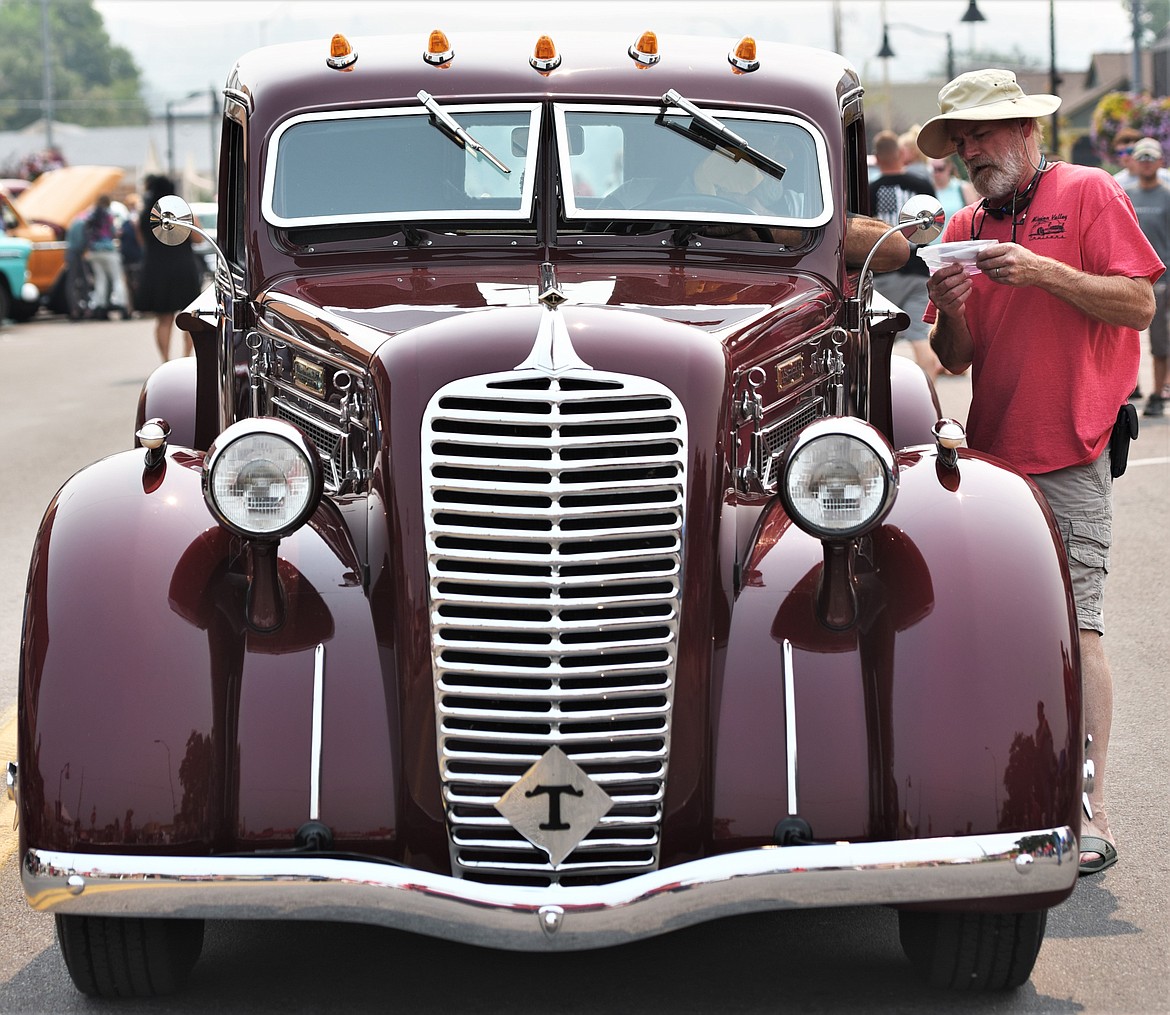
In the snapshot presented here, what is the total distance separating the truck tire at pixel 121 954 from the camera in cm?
396

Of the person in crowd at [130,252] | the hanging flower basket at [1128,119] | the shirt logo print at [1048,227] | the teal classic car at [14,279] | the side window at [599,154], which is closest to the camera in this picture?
the shirt logo print at [1048,227]

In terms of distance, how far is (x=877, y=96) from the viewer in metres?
83.8

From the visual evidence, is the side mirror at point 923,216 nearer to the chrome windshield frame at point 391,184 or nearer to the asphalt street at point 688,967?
the chrome windshield frame at point 391,184

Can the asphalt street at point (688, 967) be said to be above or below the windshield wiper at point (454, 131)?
below

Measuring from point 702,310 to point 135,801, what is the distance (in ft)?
6.00

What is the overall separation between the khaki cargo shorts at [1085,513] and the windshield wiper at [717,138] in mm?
1204

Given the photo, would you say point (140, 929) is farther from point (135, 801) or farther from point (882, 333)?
point (882, 333)

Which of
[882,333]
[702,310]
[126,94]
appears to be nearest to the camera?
[702,310]

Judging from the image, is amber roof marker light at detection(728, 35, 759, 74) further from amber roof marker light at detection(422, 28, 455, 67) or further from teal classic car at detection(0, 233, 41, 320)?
teal classic car at detection(0, 233, 41, 320)

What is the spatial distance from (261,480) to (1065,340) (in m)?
2.35

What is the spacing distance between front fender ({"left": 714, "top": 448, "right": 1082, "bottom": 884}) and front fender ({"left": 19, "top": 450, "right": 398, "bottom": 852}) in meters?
0.78

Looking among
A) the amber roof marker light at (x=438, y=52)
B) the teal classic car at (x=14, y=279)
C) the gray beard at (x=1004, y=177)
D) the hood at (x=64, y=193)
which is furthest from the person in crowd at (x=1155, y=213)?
the hood at (x=64, y=193)

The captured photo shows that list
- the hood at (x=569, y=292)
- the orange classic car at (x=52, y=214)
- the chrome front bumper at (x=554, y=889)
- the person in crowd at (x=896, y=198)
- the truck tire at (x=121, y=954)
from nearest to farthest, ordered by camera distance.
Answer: the chrome front bumper at (x=554, y=889)
the truck tire at (x=121, y=954)
the hood at (x=569, y=292)
the person in crowd at (x=896, y=198)
the orange classic car at (x=52, y=214)

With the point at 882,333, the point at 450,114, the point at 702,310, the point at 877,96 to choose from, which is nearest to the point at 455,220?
the point at 450,114
